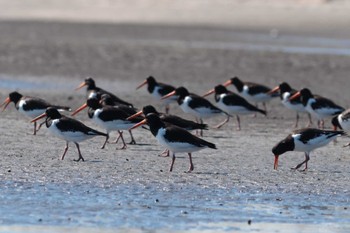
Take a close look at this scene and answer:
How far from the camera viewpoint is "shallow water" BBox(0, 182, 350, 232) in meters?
9.83

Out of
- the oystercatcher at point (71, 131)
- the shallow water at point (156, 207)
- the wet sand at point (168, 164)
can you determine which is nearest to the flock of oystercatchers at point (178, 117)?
the oystercatcher at point (71, 131)

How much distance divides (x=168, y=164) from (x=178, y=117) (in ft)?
5.49

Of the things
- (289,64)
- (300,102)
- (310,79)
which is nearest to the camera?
(300,102)

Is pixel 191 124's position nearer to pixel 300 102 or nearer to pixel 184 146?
pixel 184 146

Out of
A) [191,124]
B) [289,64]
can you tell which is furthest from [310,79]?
[191,124]

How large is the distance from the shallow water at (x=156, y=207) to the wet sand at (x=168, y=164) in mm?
11

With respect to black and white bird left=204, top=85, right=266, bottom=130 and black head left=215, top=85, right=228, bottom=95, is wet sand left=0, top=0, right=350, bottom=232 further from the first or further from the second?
black head left=215, top=85, right=228, bottom=95

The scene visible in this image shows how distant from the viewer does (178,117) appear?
49.5 ft

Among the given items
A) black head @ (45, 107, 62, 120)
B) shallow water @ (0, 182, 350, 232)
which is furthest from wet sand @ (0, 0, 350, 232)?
black head @ (45, 107, 62, 120)

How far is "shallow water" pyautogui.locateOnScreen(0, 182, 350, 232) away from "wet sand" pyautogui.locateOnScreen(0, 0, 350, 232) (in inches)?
0.4

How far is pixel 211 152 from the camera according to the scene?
582 inches

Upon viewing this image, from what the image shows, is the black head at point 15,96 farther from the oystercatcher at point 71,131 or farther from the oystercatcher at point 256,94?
the oystercatcher at point 256,94

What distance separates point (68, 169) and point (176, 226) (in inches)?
134

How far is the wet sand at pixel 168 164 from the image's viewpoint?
10227 mm
